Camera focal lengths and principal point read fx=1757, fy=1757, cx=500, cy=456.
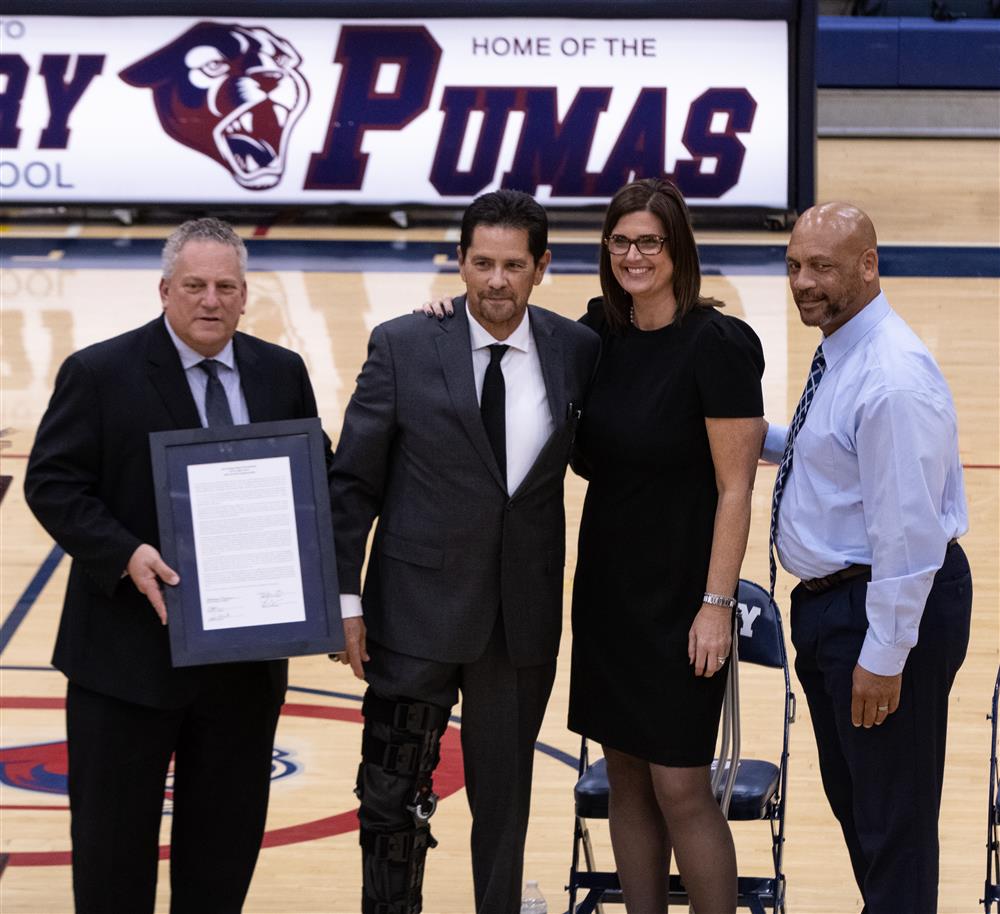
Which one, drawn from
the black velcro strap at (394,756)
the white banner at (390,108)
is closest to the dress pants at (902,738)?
the black velcro strap at (394,756)

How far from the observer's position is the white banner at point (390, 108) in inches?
454

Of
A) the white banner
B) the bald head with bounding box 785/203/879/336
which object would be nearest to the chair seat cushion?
the bald head with bounding box 785/203/879/336

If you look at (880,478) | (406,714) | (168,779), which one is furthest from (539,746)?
(880,478)

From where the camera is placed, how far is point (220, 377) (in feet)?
9.96

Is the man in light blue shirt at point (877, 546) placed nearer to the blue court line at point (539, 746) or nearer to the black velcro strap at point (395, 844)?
the black velcro strap at point (395, 844)

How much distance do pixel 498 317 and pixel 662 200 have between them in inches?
13.9

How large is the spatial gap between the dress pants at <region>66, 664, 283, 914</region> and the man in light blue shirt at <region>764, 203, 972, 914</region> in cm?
99

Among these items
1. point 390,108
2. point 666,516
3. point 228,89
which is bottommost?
point 666,516

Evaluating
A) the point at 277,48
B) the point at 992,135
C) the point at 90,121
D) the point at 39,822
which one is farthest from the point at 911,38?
the point at 39,822

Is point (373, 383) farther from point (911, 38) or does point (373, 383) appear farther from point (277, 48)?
point (911, 38)

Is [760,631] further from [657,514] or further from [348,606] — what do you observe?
[348,606]

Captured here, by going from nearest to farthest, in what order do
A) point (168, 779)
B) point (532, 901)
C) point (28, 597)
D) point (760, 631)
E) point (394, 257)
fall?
point (760, 631) → point (532, 901) → point (168, 779) → point (28, 597) → point (394, 257)

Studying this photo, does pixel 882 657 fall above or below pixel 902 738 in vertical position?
above

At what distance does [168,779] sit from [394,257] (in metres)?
6.86
